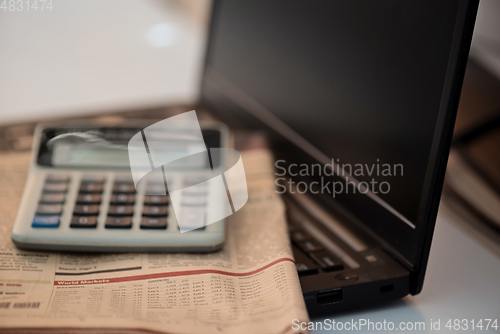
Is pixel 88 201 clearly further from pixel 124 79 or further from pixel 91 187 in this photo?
pixel 124 79

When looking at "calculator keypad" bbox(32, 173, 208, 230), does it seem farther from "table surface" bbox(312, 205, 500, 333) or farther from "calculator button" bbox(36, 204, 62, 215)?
"table surface" bbox(312, 205, 500, 333)

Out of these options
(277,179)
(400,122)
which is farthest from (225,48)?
(400,122)

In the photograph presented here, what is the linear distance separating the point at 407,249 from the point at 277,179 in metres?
0.18

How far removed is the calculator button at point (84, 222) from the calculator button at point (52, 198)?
0.03 m

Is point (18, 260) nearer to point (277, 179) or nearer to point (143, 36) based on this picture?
point (277, 179)

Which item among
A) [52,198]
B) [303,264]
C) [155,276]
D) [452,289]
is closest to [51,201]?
[52,198]

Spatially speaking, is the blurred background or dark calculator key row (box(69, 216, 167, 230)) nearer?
dark calculator key row (box(69, 216, 167, 230))

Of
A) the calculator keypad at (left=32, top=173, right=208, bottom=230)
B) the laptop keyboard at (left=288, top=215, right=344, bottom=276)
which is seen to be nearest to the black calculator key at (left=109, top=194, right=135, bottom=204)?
the calculator keypad at (left=32, top=173, right=208, bottom=230)

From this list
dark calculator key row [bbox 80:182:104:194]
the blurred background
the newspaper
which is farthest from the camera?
the blurred background

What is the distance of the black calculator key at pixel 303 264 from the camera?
0.34 metres

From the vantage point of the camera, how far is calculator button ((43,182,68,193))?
15.0 inches

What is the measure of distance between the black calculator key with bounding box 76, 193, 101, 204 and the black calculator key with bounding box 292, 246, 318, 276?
7.2 inches

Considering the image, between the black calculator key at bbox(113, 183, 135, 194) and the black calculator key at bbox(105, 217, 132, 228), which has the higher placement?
the black calculator key at bbox(113, 183, 135, 194)

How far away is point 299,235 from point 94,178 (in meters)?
0.20
